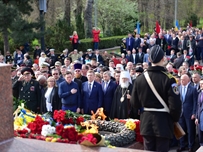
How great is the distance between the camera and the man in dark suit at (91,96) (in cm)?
1073

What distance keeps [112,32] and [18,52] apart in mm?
20374

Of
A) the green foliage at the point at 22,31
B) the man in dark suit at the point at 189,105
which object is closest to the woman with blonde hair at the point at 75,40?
the green foliage at the point at 22,31

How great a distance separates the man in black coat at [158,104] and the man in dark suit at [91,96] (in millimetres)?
4629

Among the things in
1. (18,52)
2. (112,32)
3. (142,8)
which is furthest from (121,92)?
(142,8)

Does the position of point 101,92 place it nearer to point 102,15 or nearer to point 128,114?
point 128,114

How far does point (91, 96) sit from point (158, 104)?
193 inches

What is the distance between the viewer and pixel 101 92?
1073cm

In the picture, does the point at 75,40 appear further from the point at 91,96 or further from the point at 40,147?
the point at 40,147

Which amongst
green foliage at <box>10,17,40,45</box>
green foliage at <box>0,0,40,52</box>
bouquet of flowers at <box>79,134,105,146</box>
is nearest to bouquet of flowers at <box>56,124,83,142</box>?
bouquet of flowers at <box>79,134,105,146</box>

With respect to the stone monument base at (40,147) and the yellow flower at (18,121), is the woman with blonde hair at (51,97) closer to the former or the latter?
the yellow flower at (18,121)

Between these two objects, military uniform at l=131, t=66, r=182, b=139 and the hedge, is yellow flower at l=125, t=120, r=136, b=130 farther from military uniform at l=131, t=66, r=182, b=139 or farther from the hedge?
the hedge

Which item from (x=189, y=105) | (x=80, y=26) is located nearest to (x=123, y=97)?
(x=189, y=105)

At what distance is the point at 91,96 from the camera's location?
10.8 m

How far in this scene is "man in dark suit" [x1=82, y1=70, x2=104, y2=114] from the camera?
10.7 m
